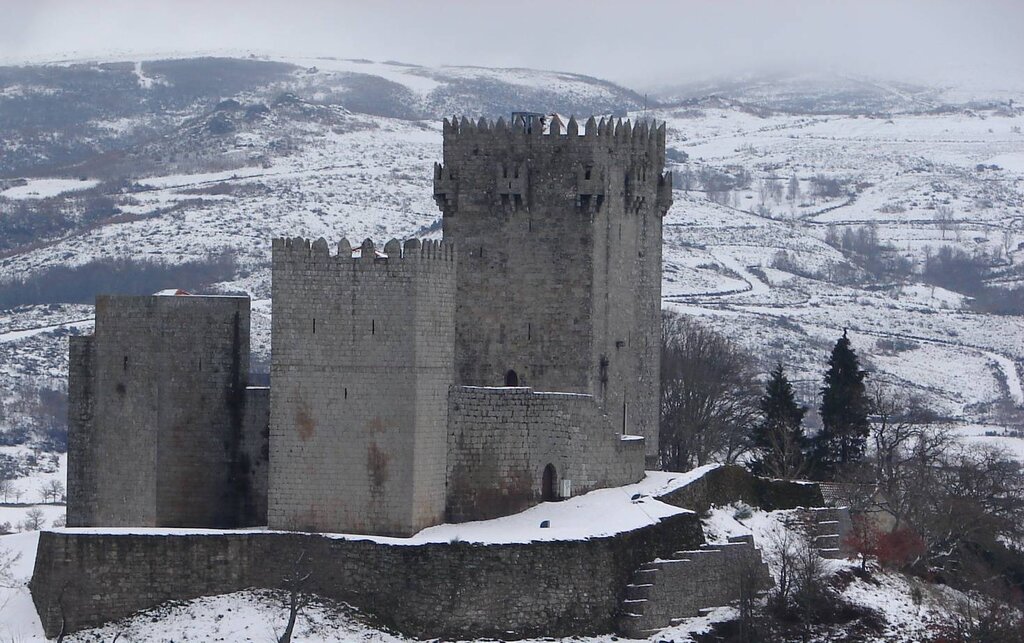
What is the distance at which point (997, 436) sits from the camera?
15700cm

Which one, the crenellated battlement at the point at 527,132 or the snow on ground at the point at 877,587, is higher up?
the crenellated battlement at the point at 527,132

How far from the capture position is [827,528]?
58.5 meters

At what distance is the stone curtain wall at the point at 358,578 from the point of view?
159ft

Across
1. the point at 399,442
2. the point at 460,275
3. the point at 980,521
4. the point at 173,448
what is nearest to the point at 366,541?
the point at 399,442

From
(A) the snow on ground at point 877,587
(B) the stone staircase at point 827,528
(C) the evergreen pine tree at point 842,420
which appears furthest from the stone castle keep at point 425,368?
(C) the evergreen pine tree at point 842,420

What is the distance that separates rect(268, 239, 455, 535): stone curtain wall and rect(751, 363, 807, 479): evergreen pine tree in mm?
18533

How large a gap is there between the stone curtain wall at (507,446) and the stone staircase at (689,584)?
11.8ft

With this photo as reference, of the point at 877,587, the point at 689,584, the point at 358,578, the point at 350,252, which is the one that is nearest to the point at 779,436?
the point at 877,587

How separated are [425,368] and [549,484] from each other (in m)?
4.59

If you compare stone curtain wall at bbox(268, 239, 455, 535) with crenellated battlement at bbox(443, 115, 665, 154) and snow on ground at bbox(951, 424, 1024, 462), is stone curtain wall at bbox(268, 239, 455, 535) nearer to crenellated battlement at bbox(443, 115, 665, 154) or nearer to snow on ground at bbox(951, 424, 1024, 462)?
crenellated battlement at bbox(443, 115, 665, 154)

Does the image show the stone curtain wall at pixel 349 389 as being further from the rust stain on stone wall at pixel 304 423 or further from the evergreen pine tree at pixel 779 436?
the evergreen pine tree at pixel 779 436

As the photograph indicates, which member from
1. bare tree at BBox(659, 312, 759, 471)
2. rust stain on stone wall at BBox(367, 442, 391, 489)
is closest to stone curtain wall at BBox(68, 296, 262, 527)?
rust stain on stone wall at BBox(367, 442, 391, 489)

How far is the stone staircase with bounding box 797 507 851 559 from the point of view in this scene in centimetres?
5744

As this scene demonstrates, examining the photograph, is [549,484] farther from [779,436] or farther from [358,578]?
[779,436]
